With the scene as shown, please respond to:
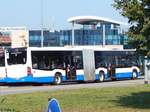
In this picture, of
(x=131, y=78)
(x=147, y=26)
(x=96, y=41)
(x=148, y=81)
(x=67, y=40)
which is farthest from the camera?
(x=67, y=40)

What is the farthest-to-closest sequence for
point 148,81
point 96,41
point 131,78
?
1. point 96,41
2. point 131,78
3. point 148,81

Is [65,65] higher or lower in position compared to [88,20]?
lower

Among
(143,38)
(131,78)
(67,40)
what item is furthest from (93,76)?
(67,40)

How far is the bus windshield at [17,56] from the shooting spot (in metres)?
41.9

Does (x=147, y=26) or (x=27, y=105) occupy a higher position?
(x=147, y=26)

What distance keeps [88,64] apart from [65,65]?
103 inches

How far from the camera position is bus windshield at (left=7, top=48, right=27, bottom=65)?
4191 centimetres

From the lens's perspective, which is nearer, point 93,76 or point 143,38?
point 143,38

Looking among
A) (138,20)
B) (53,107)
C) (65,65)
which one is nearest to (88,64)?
(65,65)

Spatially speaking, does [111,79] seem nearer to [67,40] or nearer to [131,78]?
[131,78]

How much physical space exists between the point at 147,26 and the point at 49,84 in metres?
27.4

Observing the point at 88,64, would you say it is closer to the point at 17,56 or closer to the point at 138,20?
the point at 17,56

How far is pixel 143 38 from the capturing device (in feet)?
59.8

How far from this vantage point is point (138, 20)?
18.6m
